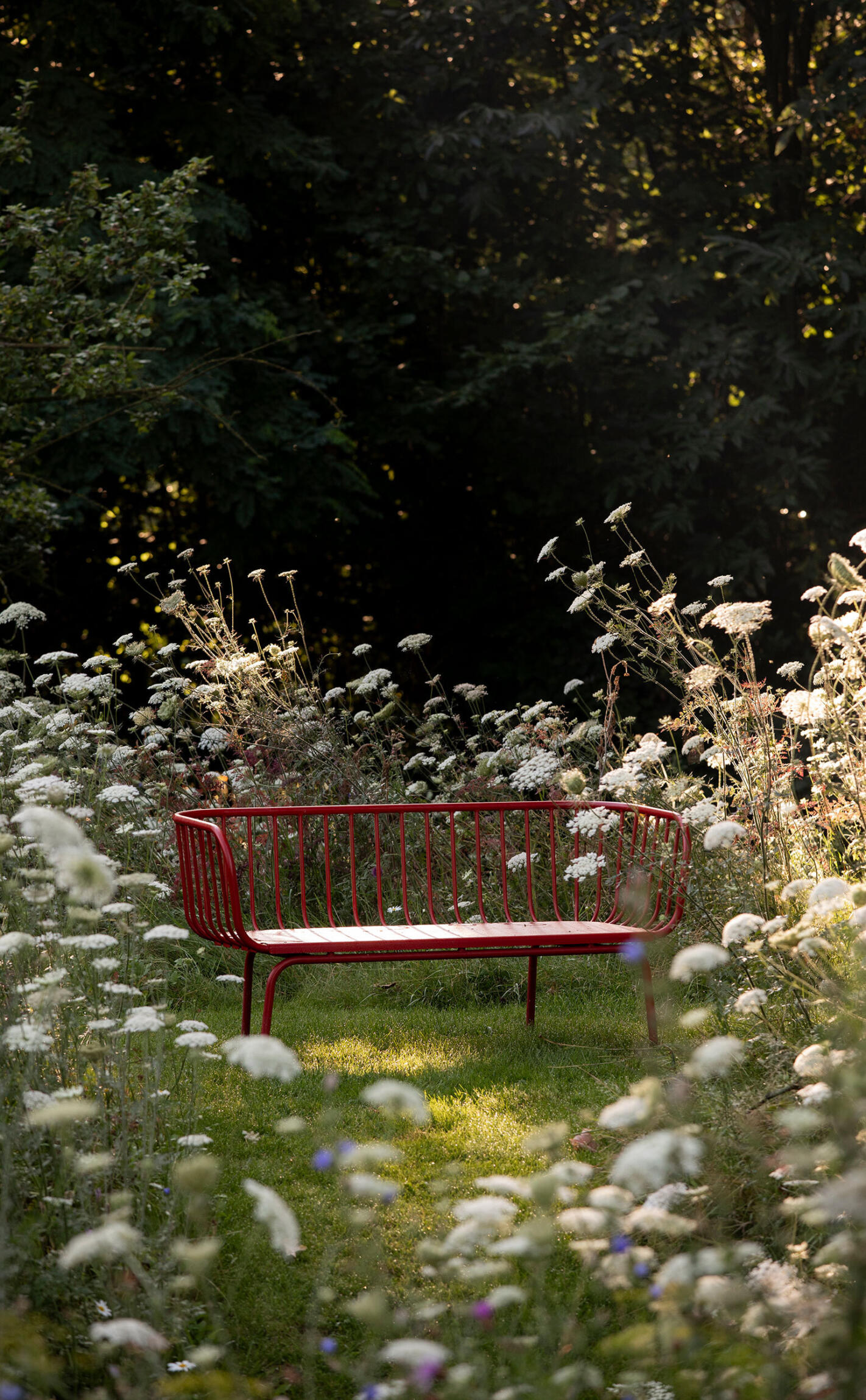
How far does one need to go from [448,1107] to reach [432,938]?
0.60m

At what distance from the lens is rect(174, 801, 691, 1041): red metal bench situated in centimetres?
427

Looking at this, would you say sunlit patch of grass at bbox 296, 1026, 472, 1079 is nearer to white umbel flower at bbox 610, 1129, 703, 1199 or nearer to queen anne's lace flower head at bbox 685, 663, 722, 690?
queen anne's lace flower head at bbox 685, 663, 722, 690

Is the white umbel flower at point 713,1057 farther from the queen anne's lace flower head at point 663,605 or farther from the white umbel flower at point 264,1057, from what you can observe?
the queen anne's lace flower head at point 663,605

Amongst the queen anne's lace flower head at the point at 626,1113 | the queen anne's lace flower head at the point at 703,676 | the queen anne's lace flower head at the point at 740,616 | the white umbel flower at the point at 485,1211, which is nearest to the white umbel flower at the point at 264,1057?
the white umbel flower at the point at 485,1211

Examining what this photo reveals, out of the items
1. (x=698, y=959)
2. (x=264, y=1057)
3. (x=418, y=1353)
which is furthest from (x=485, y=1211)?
(x=698, y=959)

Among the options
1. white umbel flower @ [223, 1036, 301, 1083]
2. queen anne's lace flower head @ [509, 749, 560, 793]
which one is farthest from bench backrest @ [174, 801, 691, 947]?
white umbel flower @ [223, 1036, 301, 1083]

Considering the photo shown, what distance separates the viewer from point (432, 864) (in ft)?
20.2

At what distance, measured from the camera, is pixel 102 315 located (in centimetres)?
746

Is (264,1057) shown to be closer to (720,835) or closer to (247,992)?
(720,835)

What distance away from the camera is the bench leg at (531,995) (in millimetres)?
4758

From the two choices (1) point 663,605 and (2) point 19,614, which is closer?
(1) point 663,605

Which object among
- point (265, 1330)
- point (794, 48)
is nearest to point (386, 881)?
point (265, 1330)

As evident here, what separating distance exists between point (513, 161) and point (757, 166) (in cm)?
235

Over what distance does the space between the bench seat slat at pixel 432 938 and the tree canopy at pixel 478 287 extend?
20.3 feet
